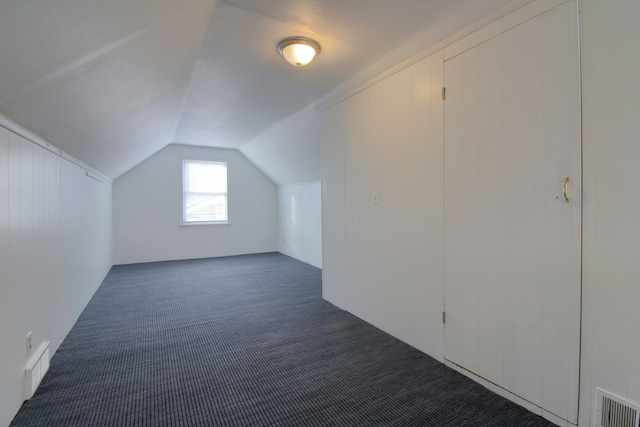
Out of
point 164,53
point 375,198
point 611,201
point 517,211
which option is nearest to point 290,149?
point 375,198

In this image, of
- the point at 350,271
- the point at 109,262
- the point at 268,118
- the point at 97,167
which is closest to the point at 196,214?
the point at 109,262

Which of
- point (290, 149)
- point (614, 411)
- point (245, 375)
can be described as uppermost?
point (290, 149)

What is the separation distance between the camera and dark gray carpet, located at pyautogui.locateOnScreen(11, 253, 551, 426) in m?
1.63

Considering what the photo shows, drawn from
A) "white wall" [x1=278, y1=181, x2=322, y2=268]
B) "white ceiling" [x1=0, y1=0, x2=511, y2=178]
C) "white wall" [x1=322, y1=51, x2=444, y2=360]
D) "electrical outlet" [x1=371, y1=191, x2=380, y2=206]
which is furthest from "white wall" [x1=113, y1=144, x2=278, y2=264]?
"electrical outlet" [x1=371, y1=191, x2=380, y2=206]

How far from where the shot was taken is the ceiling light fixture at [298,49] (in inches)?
87.6

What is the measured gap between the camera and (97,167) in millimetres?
3855

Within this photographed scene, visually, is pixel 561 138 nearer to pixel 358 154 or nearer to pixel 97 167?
pixel 358 154

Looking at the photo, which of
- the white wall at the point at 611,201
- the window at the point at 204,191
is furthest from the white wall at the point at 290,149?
the white wall at the point at 611,201

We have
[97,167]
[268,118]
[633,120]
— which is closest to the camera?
[633,120]

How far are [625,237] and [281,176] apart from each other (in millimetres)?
5660

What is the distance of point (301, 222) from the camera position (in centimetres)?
615

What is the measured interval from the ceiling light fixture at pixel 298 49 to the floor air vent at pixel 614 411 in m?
2.56

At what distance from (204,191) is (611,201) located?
254 inches

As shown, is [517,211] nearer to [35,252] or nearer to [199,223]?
[35,252]
